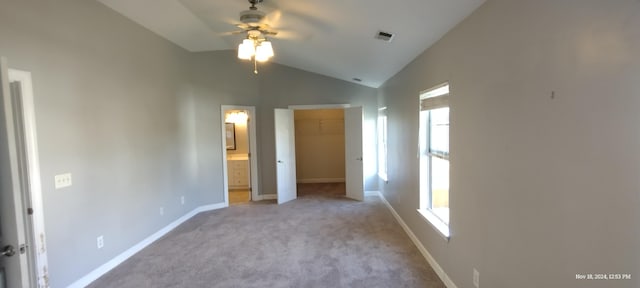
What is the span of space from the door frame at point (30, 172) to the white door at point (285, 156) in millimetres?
3978

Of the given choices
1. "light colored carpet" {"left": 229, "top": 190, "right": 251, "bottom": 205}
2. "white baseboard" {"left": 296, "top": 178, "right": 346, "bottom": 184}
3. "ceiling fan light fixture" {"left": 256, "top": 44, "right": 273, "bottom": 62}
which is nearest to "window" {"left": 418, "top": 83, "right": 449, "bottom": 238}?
"ceiling fan light fixture" {"left": 256, "top": 44, "right": 273, "bottom": 62}

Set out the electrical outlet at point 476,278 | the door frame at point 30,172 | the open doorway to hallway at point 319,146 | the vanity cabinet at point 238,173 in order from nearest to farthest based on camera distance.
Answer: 1. the electrical outlet at point 476,278
2. the door frame at point 30,172
3. the vanity cabinet at point 238,173
4. the open doorway to hallway at point 319,146

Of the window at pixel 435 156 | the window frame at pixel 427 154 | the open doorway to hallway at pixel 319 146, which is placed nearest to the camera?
the window at pixel 435 156

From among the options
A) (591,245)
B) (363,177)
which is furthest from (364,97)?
(591,245)

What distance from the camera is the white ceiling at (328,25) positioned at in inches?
98.6

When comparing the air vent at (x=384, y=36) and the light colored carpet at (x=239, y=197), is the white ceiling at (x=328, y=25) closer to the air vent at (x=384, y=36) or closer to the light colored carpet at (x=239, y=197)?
the air vent at (x=384, y=36)

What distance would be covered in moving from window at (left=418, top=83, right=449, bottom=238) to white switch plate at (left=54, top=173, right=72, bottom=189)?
11.7 ft

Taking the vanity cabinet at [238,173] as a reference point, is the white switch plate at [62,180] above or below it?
above

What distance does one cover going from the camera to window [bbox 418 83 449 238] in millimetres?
3043

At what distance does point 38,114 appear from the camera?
262 centimetres

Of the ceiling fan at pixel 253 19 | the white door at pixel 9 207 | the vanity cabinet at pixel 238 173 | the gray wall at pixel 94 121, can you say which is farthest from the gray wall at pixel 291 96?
the white door at pixel 9 207

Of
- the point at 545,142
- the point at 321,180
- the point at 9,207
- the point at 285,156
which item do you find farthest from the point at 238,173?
the point at 545,142

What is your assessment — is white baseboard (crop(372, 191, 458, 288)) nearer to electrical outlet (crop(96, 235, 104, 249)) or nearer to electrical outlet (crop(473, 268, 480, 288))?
electrical outlet (crop(473, 268, 480, 288))

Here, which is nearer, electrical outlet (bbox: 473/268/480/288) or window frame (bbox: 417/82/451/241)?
electrical outlet (bbox: 473/268/480/288)
